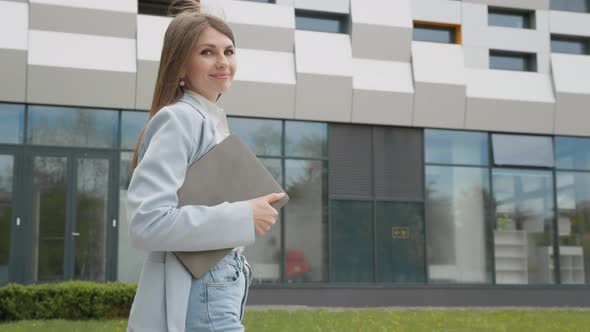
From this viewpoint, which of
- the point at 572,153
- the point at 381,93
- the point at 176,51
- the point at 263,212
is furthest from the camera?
the point at 572,153

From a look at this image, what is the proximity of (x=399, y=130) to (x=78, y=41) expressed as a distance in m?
7.74

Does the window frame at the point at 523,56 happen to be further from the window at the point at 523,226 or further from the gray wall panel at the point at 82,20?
the gray wall panel at the point at 82,20

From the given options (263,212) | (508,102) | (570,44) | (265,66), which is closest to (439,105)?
(508,102)

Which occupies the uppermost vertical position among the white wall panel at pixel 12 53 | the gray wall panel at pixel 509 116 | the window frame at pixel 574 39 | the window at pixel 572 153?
the window frame at pixel 574 39

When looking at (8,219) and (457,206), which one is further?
(457,206)

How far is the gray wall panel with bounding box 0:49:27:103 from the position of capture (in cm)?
1359

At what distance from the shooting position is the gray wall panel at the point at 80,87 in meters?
13.8

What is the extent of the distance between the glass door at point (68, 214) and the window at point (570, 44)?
11.9m

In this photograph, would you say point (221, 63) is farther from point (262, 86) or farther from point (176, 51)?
point (262, 86)

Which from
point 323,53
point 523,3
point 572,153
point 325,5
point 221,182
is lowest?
point 221,182

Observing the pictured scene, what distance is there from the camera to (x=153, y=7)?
16.3m

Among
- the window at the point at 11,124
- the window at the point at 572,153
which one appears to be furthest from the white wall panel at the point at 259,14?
the window at the point at 572,153

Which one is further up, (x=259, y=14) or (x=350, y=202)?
(x=259, y=14)

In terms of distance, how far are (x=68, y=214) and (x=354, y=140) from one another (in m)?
6.76
